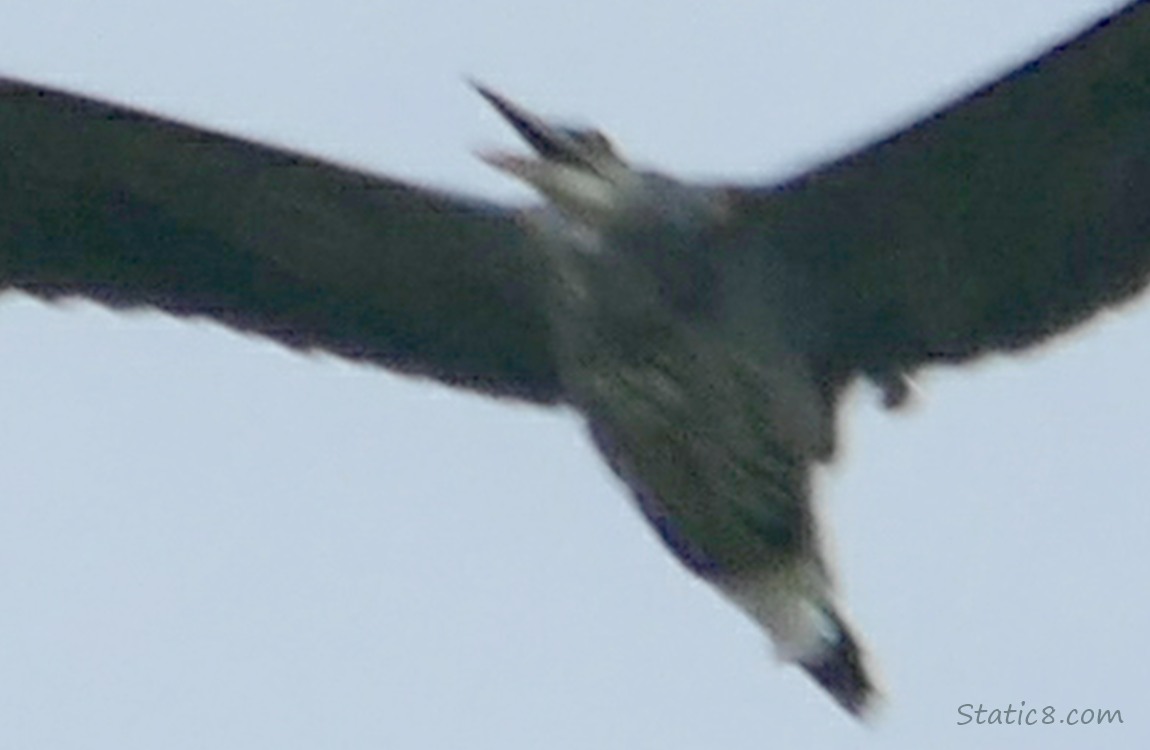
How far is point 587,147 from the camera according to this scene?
11.0 m

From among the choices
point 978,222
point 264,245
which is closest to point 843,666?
point 978,222

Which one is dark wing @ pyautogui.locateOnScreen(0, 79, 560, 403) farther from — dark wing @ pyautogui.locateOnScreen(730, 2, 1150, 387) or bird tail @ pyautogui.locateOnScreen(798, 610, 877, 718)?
bird tail @ pyautogui.locateOnScreen(798, 610, 877, 718)

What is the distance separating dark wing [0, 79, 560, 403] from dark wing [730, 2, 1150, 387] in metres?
0.71

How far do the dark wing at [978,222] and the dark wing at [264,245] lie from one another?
0.71m

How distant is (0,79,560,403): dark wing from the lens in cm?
1148

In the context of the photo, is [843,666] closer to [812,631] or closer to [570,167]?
[812,631]

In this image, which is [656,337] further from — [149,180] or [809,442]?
[149,180]

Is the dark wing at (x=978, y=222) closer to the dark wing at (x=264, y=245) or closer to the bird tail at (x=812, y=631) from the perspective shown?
the bird tail at (x=812, y=631)

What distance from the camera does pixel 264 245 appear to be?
11.6 metres

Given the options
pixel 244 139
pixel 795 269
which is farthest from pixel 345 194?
pixel 795 269

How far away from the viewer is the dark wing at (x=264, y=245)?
452 inches

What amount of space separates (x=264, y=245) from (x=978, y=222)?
1.70 m

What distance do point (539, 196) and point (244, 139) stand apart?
77 cm

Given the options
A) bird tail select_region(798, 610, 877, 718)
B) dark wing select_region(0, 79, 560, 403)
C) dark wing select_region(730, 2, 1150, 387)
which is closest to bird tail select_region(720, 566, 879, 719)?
bird tail select_region(798, 610, 877, 718)
